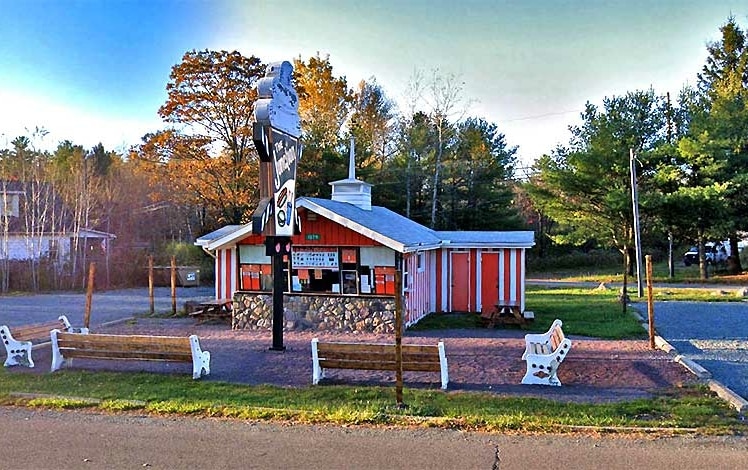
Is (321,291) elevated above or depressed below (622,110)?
below

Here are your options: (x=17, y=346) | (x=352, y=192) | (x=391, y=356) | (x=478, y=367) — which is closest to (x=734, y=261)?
(x=352, y=192)

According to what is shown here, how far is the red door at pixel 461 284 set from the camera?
19609 mm

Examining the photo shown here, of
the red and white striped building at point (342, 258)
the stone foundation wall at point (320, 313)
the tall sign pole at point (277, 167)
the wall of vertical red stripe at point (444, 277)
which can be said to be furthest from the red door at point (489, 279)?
the tall sign pole at point (277, 167)

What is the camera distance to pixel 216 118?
1251 inches

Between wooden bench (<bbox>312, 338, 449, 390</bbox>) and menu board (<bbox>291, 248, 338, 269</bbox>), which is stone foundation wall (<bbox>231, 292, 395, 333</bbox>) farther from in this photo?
wooden bench (<bbox>312, 338, 449, 390</bbox>)

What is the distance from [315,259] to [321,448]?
31.5ft

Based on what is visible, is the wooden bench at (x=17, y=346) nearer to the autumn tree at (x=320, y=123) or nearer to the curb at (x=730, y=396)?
the curb at (x=730, y=396)

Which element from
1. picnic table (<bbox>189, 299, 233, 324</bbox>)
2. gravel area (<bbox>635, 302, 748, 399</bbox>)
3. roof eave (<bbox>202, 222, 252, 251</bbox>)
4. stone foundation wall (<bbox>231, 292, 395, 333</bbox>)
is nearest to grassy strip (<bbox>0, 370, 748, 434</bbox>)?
gravel area (<bbox>635, 302, 748, 399</bbox>)

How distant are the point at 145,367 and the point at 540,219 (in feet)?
142

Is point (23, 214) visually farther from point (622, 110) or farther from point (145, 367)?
point (622, 110)

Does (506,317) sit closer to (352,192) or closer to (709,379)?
(352,192)

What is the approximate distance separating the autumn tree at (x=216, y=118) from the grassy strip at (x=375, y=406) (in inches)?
906

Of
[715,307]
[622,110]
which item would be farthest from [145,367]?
[622,110]

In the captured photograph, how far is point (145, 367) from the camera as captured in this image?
421 inches
